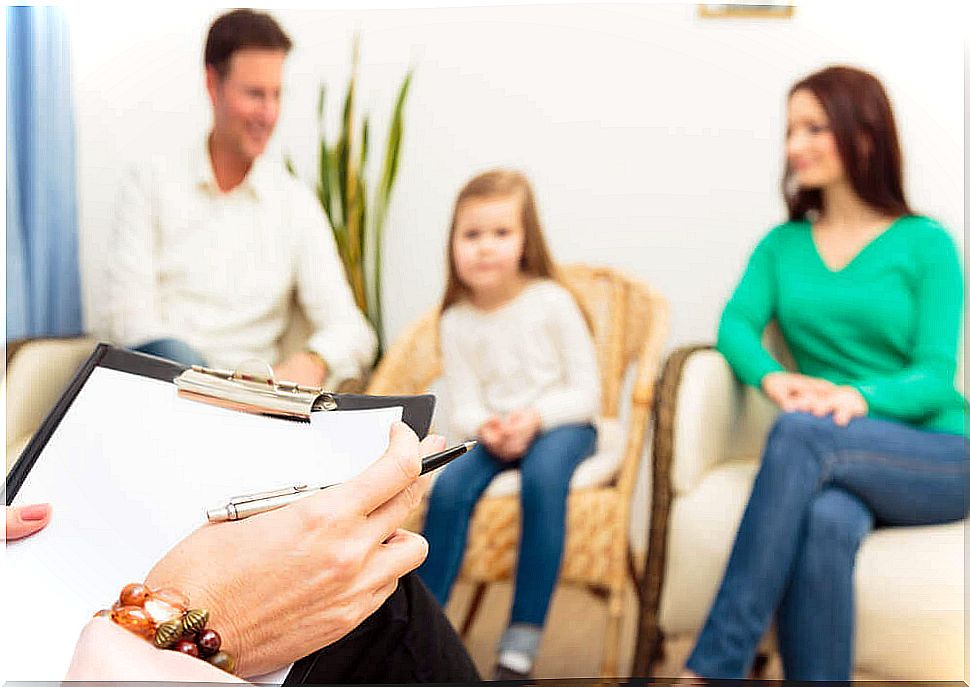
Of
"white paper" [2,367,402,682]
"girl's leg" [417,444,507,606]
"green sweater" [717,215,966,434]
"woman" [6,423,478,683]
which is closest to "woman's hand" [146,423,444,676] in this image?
"woman" [6,423,478,683]

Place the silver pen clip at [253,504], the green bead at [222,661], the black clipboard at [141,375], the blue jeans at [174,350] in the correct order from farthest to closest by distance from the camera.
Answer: the blue jeans at [174,350] → the black clipboard at [141,375] → the silver pen clip at [253,504] → the green bead at [222,661]

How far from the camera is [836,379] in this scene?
1.65 m

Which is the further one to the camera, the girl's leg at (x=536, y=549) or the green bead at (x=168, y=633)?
the girl's leg at (x=536, y=549)

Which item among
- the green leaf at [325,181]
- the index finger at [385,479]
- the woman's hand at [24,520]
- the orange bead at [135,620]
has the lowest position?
the orange bead at [135,620]

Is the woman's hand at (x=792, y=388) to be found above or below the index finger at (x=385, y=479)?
below

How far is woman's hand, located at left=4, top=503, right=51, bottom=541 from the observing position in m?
0.78

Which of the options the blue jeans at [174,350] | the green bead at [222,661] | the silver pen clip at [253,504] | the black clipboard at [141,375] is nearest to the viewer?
the green bead at [222,661]

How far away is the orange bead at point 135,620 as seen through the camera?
0.62 metres

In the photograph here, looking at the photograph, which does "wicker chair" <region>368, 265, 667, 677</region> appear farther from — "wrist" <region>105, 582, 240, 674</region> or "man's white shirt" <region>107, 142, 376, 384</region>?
"wrist" <region>105, 582, 240, 674</region>

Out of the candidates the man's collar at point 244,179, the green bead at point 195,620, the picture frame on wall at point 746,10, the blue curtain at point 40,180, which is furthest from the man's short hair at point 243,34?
the green bead at point 195,620

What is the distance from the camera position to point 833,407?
1.62 metres

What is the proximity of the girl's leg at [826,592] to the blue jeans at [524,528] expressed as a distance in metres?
0.42

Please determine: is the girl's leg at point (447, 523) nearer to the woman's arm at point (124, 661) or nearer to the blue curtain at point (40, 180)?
the blue curtain at point (40, 180)

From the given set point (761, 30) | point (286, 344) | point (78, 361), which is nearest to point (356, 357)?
point (286, 344)
